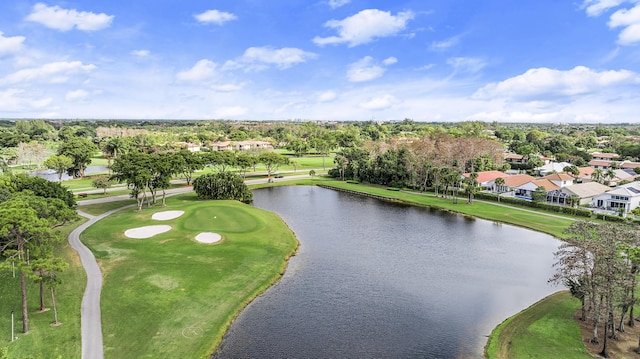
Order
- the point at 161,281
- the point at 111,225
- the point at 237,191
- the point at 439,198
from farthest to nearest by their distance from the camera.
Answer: the point at 439,198, the point at 237,191, the point at 111,225, the point at 161,281

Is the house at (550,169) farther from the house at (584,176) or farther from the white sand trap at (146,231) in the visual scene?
the white sand trap at (146,231)

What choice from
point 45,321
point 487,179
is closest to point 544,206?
point 487,179

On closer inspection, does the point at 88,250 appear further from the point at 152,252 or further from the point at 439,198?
the point at 439,198

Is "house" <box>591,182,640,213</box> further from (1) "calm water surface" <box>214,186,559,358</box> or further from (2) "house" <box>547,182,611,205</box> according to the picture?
(1) "calm water surface" <box>214,186,559,358</box>

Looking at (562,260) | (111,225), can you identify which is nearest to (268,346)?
(562,260)

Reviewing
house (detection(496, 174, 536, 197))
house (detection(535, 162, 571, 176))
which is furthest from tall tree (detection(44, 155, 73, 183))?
house (detection(535, 162, 571, 176))

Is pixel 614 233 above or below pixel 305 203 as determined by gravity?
above

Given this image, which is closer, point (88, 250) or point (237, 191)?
point (88, 250)
